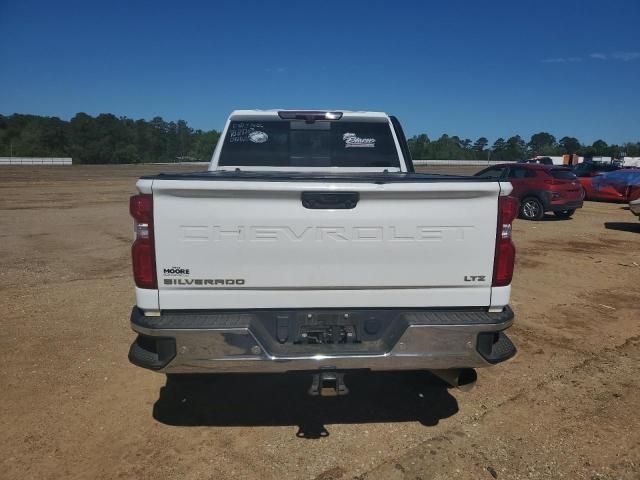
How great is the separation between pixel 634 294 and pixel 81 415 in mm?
7026

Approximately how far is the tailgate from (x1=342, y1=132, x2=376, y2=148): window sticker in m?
2.28

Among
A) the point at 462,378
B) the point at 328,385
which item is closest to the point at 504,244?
the point at 462,378

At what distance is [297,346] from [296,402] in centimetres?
119

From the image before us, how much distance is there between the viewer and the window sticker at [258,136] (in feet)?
16.2

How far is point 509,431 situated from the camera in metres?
3.43

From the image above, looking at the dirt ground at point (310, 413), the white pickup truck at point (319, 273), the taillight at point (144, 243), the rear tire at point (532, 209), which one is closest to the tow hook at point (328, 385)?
the white pickup truck at point (319, 273)

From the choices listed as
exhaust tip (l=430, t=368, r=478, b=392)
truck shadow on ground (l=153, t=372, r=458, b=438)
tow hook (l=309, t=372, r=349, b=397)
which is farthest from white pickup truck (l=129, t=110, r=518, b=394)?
truck shadow on ground (l=153, t=372, r=458, b=438)

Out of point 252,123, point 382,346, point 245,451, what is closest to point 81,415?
point 245,451

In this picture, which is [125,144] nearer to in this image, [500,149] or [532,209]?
[500,149]

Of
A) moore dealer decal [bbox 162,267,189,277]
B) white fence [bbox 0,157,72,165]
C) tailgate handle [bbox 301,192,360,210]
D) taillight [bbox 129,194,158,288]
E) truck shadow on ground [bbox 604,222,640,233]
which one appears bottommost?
white fence [bbox 0,157,72,165]

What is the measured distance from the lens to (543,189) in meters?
14.5

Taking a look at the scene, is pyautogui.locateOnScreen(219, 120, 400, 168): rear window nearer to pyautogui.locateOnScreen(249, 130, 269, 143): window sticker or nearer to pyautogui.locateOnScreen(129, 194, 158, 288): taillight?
pyautogui.locateOnScreen(249, 130, 269, 143): window sticker

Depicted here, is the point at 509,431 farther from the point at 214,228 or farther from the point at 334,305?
the point at 214,228

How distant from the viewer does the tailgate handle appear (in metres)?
2.81
